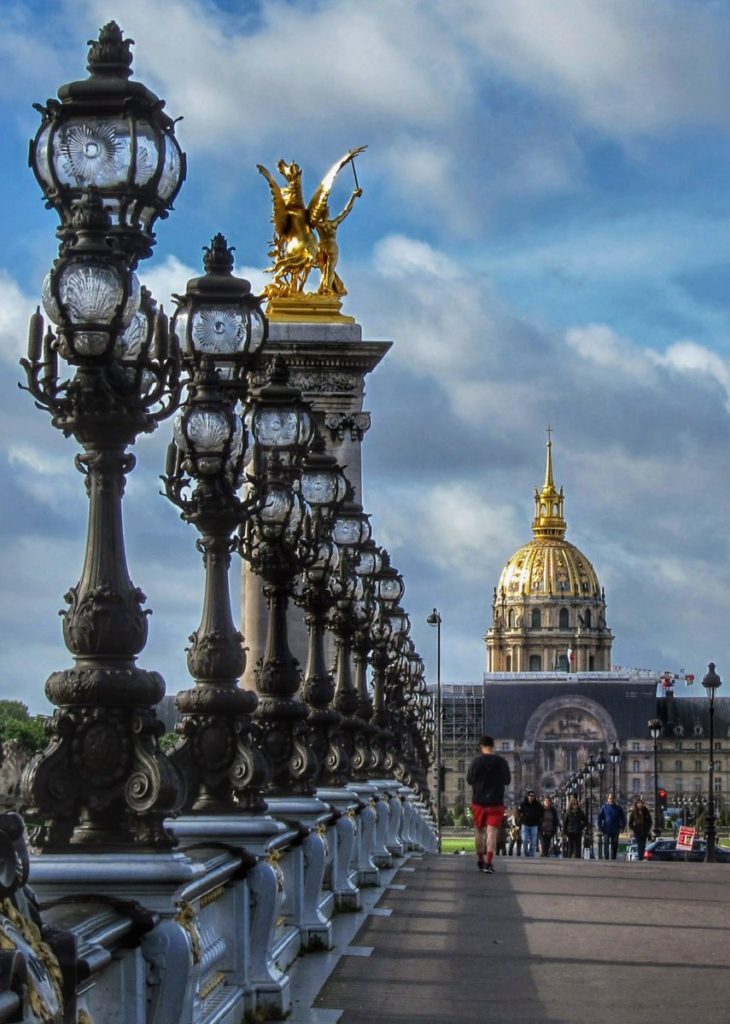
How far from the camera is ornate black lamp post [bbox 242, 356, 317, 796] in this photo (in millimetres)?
16672

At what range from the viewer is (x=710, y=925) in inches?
831

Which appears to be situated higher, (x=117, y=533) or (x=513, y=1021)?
(x=117, y=533)

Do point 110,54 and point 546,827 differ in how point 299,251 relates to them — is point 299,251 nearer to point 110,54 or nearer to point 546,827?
point 546,827

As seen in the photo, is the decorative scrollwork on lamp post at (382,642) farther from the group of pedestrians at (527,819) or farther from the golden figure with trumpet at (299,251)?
the golden figure with trumpet at (299,251)

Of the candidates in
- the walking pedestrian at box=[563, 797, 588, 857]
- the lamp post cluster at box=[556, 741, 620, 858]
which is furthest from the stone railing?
the lamp post cluster at box=[556, 741, 620, 858]

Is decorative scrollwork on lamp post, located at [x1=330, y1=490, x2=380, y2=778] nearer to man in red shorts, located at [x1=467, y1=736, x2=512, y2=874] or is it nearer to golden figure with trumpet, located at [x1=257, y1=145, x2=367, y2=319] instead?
man in red shorts, located at [x1=467, y1=736, x2=512, y2=874]

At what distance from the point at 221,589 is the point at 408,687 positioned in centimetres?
3719

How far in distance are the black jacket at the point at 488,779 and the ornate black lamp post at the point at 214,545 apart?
1414cm

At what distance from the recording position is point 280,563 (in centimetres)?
1684

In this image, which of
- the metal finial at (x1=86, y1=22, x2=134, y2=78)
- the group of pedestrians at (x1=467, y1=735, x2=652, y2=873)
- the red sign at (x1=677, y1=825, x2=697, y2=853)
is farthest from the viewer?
the red sign at (x1=677, y1=825, x2=697, y2=853)

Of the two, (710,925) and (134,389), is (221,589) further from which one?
(710,925)

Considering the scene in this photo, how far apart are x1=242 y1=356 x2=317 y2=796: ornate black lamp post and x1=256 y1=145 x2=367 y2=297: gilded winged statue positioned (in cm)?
3762

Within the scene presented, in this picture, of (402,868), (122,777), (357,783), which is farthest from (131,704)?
(402,868)

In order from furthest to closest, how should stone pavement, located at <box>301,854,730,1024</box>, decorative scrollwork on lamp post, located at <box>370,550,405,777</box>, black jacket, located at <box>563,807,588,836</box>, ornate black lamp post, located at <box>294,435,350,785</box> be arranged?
black jacket, located at <box>563,807,588,836</box> < decorative scrollwork on lamp post, located at <box>370,550,405,777</box> < ornate black lamp post, located at <box>294,435,350,785</box> < stone pavement, located at <box>301,854,730,1024</box>
